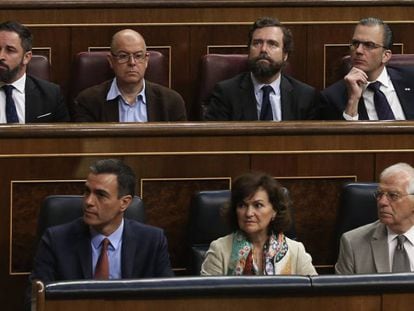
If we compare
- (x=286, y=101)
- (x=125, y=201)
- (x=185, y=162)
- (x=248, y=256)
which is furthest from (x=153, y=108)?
(x=248, y=256)

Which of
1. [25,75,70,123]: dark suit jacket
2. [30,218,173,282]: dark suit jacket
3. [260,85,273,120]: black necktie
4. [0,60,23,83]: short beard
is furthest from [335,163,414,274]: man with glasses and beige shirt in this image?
[0,60,23,83]: short beard

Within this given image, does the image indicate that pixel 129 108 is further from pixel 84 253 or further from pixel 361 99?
pixel 84 253

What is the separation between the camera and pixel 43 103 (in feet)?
10.3

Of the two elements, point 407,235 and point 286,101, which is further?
point 286,101

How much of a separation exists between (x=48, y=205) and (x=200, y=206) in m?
0.31

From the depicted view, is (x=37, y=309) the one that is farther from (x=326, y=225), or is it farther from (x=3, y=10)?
(x=3, y=10)

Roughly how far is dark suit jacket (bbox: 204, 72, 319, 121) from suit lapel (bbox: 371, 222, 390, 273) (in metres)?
0.69

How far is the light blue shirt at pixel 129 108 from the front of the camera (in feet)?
10.4

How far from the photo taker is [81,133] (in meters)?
2.69

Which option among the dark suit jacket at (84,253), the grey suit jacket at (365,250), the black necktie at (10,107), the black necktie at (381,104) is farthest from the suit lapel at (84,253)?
the black necktie at (381,104)

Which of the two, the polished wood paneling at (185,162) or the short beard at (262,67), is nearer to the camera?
the polished wood paneling at (185,162)

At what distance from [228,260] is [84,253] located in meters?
0.28

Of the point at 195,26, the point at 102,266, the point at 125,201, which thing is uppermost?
the point at 195,26

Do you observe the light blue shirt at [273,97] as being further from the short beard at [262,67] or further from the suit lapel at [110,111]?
the suit lapel at [110,111]
